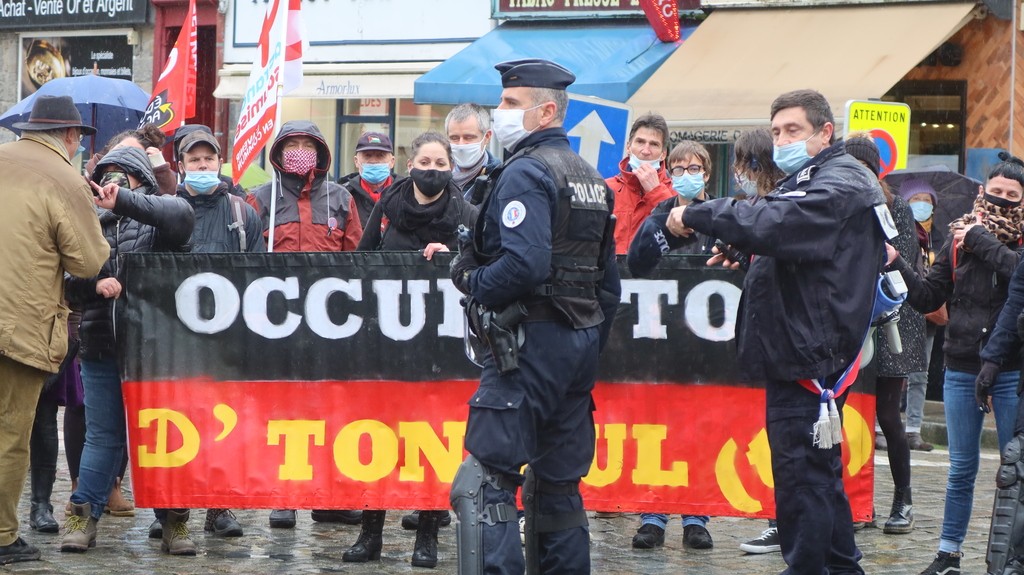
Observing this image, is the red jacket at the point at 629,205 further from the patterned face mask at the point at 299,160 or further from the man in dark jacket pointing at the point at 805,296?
the man in dark jacket pointing at the point at 805,296

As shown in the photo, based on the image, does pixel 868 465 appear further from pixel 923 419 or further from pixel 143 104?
pixel 143 104

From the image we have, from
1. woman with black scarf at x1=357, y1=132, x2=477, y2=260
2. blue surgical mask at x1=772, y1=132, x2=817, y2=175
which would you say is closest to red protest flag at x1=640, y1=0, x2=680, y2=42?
woman with black scarf at x1=357, y1=132, x2=477, y2=260

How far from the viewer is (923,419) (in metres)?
13.5

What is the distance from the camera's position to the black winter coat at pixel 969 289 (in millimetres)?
7062

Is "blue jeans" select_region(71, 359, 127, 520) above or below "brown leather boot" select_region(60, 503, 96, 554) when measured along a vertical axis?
above

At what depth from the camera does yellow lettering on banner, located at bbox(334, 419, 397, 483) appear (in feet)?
24.5

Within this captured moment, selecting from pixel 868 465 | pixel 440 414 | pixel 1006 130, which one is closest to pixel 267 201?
pixel 440 414

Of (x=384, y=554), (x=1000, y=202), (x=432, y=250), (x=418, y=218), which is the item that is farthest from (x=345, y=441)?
(x=1000, y=202)

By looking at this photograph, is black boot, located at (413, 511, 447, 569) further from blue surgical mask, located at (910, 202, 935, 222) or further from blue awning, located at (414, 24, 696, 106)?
blue awning, located at (414, 24, 696, 106)

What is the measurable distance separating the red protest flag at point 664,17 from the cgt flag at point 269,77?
8215 millimetres

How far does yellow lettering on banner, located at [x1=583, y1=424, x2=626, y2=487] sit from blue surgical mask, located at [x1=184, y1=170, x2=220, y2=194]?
2.50 metres

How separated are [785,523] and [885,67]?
409 inches

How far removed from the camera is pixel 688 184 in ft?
26.6

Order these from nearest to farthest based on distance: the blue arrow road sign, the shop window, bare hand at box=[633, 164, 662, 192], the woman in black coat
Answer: the woman in black coat, bare hand at box=[633, 164, 662, 192], the blue arrow road sign, the shop window
